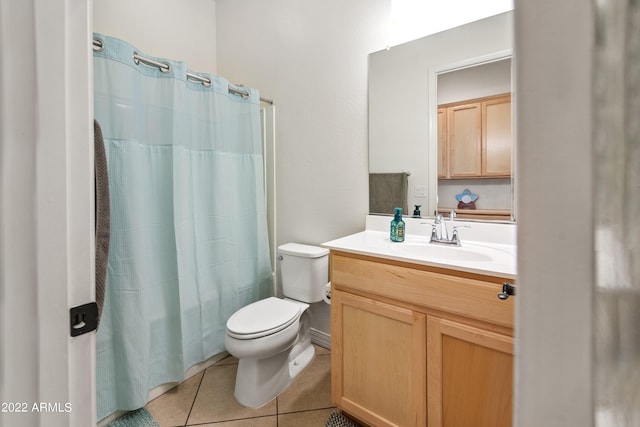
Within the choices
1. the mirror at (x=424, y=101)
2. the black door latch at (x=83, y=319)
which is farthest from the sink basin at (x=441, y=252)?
the black door latch at (x=83, y=319)

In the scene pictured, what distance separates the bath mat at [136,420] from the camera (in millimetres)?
1360

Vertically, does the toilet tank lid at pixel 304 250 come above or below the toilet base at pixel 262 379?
above

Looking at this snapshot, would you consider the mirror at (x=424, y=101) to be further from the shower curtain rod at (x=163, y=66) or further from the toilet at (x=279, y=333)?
the shower curtain rod at (x=163, y=66)

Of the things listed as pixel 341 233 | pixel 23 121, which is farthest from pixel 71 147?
pixel 341 233

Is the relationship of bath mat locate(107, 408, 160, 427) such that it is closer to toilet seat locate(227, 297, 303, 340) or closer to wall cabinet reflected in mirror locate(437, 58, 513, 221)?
toilet seat locate(227, 297, 303, 340)

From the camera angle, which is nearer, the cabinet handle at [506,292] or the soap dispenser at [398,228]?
the cabinet handle at [506,292]

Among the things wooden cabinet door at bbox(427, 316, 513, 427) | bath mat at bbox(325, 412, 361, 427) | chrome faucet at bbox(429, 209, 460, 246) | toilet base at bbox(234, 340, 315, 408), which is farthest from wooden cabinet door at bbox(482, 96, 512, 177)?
toilet base at bbox(234, 340, 315, 408)

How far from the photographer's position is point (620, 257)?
17 centimetres

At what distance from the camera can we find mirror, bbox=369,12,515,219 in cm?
136

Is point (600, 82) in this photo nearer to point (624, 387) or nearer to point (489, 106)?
point (624, 387)

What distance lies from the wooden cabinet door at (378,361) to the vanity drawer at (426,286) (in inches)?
2.5

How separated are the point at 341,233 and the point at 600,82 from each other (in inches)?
67.8

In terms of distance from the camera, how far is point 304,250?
1.86 meters

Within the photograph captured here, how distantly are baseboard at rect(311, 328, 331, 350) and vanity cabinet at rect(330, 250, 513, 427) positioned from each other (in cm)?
60
